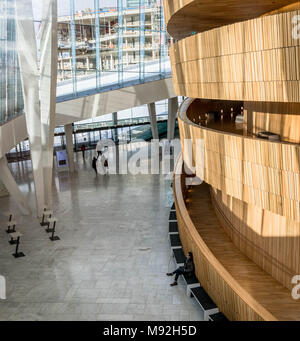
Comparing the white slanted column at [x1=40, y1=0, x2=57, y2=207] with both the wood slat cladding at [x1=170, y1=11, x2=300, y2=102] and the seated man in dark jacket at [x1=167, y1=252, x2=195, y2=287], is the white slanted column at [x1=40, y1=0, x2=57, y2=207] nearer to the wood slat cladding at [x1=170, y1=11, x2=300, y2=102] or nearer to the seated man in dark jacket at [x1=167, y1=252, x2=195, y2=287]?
the wood slat cladding at [x1=170, y1=11, x2=300, y2=102]

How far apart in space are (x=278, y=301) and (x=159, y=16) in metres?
25.1

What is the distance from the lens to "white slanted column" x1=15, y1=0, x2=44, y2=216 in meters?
17.5

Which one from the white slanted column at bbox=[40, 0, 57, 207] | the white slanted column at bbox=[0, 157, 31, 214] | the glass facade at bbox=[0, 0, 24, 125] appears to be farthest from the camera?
the white slanted column at bbox=[0, 157, 31, 214]

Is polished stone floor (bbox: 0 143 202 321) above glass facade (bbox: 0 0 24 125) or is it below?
below

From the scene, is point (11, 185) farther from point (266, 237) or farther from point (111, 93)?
point (266, 237)

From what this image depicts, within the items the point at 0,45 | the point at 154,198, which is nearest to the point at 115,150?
the point at 154,198

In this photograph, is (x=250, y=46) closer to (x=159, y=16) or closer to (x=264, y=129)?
(x=264, y=129)

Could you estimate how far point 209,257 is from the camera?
11492mm

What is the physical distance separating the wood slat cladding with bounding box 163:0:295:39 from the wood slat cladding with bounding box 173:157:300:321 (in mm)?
6826

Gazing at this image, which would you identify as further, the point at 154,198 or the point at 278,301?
the point at 154,198

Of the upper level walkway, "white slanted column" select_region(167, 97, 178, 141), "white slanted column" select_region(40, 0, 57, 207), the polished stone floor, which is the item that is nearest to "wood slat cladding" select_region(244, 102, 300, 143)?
the polished stone floor

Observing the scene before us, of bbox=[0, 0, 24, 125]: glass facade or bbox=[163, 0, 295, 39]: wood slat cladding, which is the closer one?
bbox=[163, 0, 295, 39]: wood slat cladding

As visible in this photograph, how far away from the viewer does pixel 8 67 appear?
2011 cm
